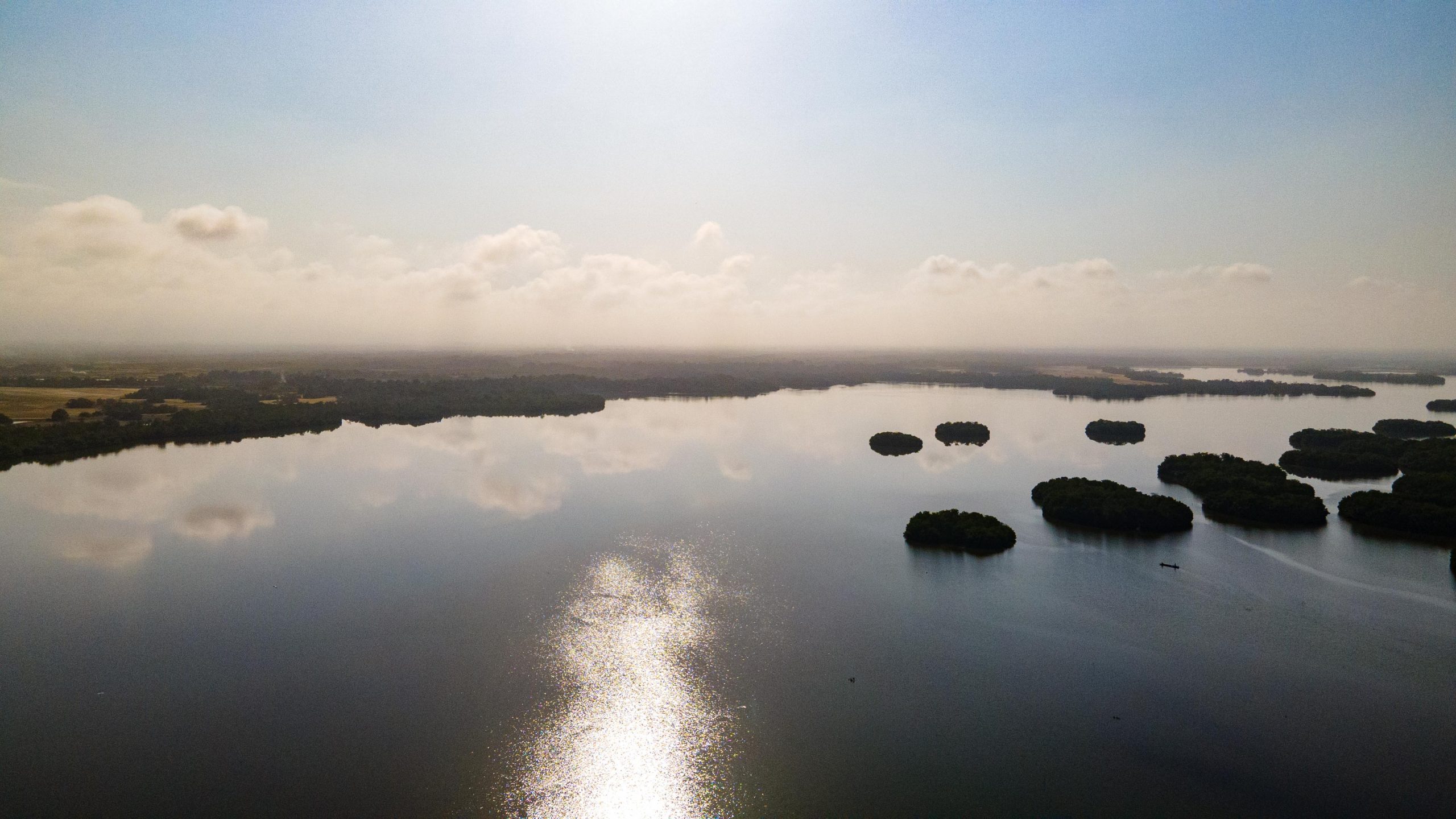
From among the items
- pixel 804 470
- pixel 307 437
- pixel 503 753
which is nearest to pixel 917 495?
pixel 804 470

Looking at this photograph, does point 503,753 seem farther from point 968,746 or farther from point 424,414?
point 424,414

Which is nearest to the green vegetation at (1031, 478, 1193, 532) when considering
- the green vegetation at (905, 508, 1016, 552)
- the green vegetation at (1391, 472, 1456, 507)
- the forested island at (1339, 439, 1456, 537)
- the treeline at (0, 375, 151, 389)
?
the green vegetation at (905, 508, 1016, 552)

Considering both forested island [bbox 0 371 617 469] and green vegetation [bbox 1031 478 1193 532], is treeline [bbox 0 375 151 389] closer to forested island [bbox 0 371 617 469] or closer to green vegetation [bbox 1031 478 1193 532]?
forested island [bbox 0 371 617 469]

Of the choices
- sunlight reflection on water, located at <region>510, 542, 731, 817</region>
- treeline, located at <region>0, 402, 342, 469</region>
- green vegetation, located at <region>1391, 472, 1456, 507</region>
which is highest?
treeline, located at <region>0, 402, 342, 469</region>

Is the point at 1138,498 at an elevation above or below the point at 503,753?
above

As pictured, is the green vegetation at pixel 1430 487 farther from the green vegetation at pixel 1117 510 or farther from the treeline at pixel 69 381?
the treeline at pixel 69 381

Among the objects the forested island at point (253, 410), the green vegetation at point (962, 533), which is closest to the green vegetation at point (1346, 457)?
the green vegetation at point (962, 533)

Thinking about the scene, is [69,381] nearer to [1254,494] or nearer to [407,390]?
[407,390]
